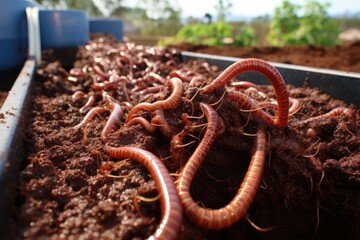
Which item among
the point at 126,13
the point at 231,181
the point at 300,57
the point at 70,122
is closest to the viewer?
the point at 231,181

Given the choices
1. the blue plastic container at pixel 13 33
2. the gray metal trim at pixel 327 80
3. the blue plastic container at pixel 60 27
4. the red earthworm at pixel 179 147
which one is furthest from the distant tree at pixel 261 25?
the red earthworm at pixel 179 147

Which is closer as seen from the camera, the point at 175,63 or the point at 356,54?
the point at 175,63

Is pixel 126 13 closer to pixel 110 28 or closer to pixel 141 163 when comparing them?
pixel 110 28

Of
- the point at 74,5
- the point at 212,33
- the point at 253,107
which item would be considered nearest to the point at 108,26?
the point at 212,33

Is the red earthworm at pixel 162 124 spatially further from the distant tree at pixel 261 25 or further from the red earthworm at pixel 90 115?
the distant tree at pixel 261 25

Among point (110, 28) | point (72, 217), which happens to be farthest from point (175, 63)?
point (110, 28)

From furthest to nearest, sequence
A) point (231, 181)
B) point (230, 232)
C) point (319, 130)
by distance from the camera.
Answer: point (319, 130)
point (231, 181)
point (230, 232)

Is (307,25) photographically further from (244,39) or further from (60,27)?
(60,27)

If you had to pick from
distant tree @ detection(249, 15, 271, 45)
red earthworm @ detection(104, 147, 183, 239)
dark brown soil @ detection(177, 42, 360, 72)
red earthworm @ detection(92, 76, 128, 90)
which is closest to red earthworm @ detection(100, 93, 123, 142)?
red earthworm @ detection(104, 147, 183, 239)
